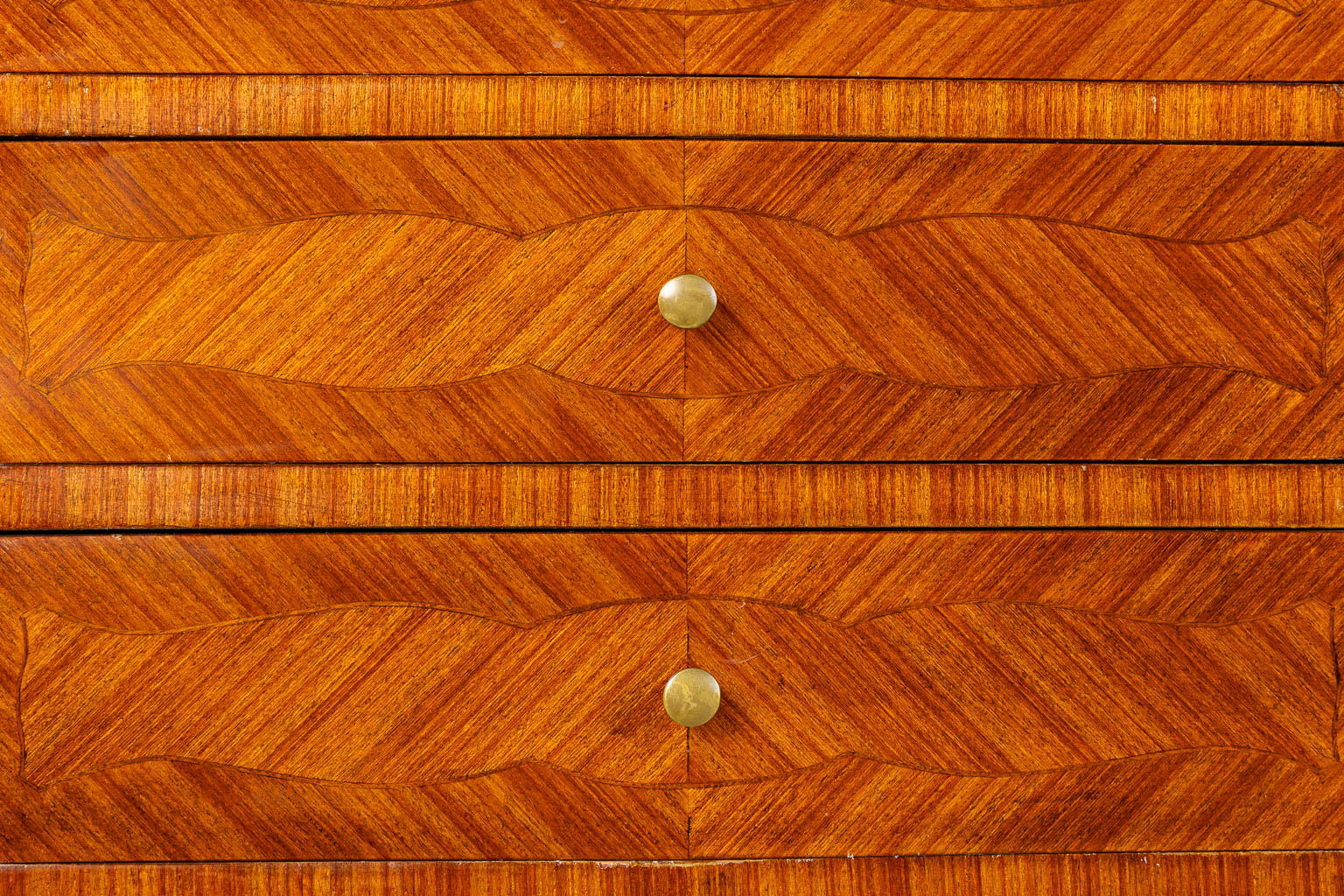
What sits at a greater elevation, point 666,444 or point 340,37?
point 340,37

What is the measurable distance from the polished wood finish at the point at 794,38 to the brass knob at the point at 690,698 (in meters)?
0.33

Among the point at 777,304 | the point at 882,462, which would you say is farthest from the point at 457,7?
the point at 882,462

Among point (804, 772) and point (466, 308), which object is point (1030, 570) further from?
point (466, 308)

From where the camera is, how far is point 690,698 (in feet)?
1.58

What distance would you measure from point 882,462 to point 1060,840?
0.78 ft

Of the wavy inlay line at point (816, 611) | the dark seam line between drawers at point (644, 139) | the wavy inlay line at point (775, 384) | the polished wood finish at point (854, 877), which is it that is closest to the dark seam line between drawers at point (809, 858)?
the polished wood finish at point (854, 877)

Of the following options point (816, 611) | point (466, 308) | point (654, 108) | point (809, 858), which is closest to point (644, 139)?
point (654, 108)

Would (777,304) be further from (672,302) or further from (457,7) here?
(457,7)

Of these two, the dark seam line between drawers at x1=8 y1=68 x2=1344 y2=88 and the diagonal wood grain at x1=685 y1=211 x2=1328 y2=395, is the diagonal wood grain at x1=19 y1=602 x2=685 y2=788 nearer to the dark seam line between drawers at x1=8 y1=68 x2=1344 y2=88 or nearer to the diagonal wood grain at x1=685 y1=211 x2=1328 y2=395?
the diagonal wood grain at x1=685 y1=211 x2=1328 y2=395

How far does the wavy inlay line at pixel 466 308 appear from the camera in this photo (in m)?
0.50

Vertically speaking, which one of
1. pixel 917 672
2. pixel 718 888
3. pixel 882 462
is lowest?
pixel 718 888

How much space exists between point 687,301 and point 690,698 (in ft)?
0.69

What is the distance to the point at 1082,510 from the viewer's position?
506 millimetres

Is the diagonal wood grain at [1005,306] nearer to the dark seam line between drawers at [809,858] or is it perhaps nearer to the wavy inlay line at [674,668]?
the wavy inlay line at [674,668]
